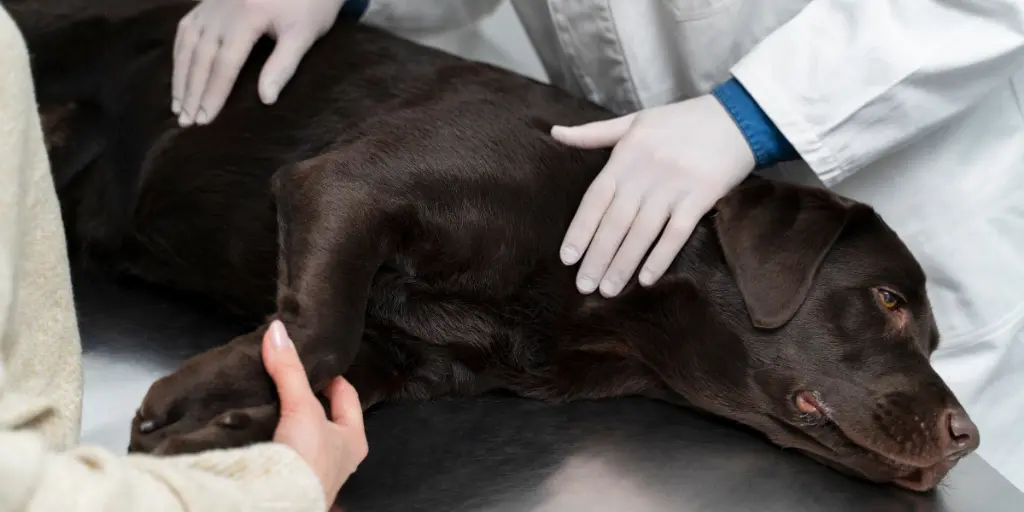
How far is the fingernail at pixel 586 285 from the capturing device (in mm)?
1111

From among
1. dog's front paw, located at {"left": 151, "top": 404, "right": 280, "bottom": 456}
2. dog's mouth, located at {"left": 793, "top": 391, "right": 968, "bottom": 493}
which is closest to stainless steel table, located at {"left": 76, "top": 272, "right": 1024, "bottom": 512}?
dog's mouth, located at {"left": 793, "top": 391, "right": 968, "bottom": 493}

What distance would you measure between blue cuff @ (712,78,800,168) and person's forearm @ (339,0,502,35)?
0.64m

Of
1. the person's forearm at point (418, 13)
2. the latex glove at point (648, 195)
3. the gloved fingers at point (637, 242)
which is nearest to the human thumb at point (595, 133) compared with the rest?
the latex glove at point (648, 195)

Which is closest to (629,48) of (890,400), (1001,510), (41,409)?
(890,400)

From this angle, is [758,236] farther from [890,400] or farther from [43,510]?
[43,510]

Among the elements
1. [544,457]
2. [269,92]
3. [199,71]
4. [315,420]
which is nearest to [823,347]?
[544,457]

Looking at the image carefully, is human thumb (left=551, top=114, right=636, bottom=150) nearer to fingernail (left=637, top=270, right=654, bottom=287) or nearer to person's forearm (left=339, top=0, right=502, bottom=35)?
fingernail (left=637, top=270, right=654, bottom=287)

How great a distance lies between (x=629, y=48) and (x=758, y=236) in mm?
453

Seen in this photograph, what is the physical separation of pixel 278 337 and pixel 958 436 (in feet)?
2.58

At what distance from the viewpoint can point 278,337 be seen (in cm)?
93

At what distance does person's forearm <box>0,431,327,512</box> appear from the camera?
54 centimetres

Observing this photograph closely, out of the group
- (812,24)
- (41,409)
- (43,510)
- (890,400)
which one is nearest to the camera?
(43,510)

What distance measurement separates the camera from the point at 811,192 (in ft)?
3.62

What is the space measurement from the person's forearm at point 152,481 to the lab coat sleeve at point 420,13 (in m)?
0.93
